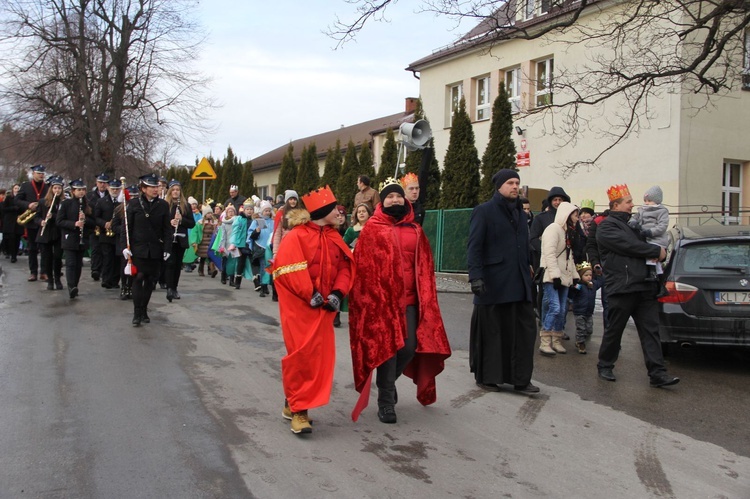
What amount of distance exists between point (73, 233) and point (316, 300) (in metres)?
8.84

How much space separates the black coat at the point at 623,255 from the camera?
7633 mm

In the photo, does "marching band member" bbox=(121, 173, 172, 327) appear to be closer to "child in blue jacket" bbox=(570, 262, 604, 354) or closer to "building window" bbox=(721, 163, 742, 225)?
"child in blue jacket" bbox=(570, 262, 604, 354)

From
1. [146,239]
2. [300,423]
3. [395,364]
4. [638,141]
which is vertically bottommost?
[300,423]

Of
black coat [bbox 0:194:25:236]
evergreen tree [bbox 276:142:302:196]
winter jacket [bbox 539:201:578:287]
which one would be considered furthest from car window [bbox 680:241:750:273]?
evergreen tree [bbox 276:142:302:196]

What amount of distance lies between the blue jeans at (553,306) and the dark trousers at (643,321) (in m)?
1.26

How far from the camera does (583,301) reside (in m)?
9.78

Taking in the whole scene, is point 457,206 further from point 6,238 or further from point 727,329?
point 727,329

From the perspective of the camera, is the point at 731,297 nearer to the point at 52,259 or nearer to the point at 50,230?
the point at 50,230

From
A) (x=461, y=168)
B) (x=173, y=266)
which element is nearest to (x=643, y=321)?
(x=173, y=266)

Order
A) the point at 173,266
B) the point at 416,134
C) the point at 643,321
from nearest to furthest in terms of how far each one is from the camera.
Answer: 1. the point at 643,321
2. the point at 416,134
3. the point at 173,266

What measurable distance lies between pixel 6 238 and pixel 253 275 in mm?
10014

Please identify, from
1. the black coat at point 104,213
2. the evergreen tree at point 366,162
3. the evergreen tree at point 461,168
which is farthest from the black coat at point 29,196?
the evergreen tree at point 366,162

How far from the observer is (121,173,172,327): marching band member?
10258 mm

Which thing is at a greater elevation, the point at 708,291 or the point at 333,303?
the point at 333,303
